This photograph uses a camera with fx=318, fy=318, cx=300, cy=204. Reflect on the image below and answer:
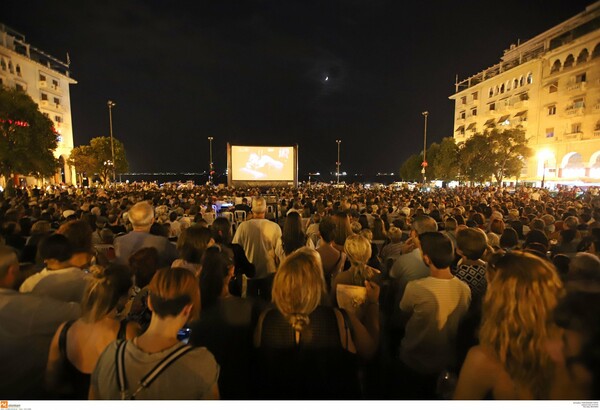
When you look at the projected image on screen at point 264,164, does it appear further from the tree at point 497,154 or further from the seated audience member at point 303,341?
the seated audience member at point 303,341

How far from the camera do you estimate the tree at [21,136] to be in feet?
71.5

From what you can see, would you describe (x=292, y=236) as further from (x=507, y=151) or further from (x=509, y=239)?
(x=507, y=151)

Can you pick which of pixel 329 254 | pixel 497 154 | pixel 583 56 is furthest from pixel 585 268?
pixel 583 56

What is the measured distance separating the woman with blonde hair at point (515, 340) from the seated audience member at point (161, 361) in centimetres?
150

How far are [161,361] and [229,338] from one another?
770 mm

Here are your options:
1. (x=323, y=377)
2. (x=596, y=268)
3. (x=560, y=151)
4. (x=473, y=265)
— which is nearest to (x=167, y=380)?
(x=323, y=377)

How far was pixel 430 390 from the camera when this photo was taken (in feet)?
9.04

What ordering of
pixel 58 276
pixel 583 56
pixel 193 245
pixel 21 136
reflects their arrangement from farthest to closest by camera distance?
pixel 583 56, pixel 21 136, pixel 193 245, pixel 58 276

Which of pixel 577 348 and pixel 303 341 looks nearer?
pixel 577 348

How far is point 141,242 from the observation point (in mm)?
4473

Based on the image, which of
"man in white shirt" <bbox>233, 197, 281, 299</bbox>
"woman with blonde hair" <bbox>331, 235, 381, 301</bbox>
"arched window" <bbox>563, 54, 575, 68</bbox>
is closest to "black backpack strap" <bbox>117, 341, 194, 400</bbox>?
"woman with blonde hair" <bbox>331, 235, 381, 301</bbox>

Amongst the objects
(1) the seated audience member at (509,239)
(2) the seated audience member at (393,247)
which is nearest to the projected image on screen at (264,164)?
(2) the seated audience member at (393,247)

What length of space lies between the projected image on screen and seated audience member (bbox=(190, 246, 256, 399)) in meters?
41.2

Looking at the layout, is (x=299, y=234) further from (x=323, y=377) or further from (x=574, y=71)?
(x=574, y=71)
